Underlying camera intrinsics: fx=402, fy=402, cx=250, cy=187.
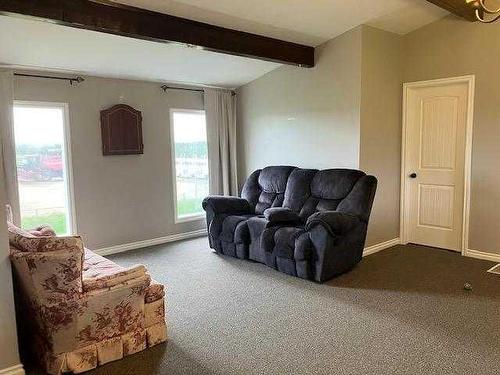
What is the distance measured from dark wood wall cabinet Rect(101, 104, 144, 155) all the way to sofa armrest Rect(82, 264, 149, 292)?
266 cm

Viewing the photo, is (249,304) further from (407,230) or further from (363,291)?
(407,230)

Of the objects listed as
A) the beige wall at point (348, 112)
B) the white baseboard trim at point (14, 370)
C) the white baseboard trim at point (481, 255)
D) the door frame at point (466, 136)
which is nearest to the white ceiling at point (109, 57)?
the beige wall at point (348, 112)

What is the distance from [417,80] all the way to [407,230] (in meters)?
1.89

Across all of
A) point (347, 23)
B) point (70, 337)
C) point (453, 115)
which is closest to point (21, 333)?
point (70, 337)

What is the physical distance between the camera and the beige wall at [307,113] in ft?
15.1

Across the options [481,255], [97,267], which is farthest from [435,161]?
[97,267]

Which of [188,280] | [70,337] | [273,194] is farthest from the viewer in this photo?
[273,194]

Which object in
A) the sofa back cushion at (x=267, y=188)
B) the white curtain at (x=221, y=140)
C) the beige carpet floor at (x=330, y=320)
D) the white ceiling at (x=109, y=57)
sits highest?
the white ceiling at (x=109, y=57)

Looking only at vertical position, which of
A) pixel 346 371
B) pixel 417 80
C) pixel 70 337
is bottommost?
pixel 346 371

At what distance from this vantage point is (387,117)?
4.86 metres

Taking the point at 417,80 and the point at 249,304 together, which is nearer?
the point at 249,304

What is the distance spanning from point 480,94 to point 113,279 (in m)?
4.18

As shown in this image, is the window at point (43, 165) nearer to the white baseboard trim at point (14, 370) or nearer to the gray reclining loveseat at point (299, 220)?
the gray reclining loveseat at point (299, 220)

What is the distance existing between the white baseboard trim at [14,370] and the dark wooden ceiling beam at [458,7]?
4342 mm
